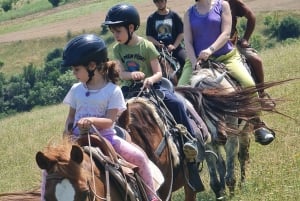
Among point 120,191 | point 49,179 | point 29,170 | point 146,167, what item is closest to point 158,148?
point 146,167

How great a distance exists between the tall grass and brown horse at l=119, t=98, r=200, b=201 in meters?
0.85

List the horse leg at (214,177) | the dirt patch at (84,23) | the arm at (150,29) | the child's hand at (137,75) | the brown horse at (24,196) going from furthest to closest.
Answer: the dirt patch at (84,23)
the arm at (150,29)
the horse leg at (214,177)
the child's hand at (137,75)
the brown horse at (24,196)

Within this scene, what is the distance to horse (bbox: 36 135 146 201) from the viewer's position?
459 centimetres

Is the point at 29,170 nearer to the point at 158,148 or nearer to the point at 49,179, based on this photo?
the point at 158,148

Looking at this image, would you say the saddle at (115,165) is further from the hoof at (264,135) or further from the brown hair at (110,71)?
the hoof at (264,135)

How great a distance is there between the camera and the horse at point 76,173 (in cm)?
459

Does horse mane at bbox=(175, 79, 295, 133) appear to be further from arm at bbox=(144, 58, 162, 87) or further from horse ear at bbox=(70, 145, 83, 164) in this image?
horse ear at bbox=(70, 145, 83, 164)

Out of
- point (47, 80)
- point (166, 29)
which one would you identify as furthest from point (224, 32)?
point (47, 80)

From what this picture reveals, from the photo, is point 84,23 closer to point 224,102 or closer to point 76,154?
point 224,102

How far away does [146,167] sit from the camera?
19.0ft

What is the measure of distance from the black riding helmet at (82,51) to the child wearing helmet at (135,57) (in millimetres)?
1310

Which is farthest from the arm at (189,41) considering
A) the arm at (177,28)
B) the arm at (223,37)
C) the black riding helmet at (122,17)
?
the arm at (177,28)

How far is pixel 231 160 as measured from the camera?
27.9ft

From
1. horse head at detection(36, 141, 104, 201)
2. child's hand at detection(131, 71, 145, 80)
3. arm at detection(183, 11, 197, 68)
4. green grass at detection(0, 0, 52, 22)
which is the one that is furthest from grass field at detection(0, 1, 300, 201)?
green grass at detection(0, 0, 52, 22)
